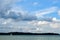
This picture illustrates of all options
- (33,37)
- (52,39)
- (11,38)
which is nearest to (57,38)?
(52,39)

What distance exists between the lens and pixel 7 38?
34.0 metres

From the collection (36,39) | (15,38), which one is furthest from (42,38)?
(15,38)

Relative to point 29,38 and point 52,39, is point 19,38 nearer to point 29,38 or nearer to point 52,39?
point 29,38

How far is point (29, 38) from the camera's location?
35.1 metres

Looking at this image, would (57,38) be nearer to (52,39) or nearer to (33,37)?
(52,39)

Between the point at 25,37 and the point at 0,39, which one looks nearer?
the point at 0,39

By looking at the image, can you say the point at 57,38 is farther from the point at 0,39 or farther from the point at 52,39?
the point at 0,39

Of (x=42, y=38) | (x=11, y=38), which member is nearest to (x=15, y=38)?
(x=11, y=38)

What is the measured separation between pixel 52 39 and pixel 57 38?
61cm

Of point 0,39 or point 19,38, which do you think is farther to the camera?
point 19,38

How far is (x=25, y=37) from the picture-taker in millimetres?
35875

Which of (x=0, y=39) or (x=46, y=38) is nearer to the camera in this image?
(x=0, y=39)

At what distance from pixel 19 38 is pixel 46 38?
3067 millimetres

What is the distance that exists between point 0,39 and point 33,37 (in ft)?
15.2
